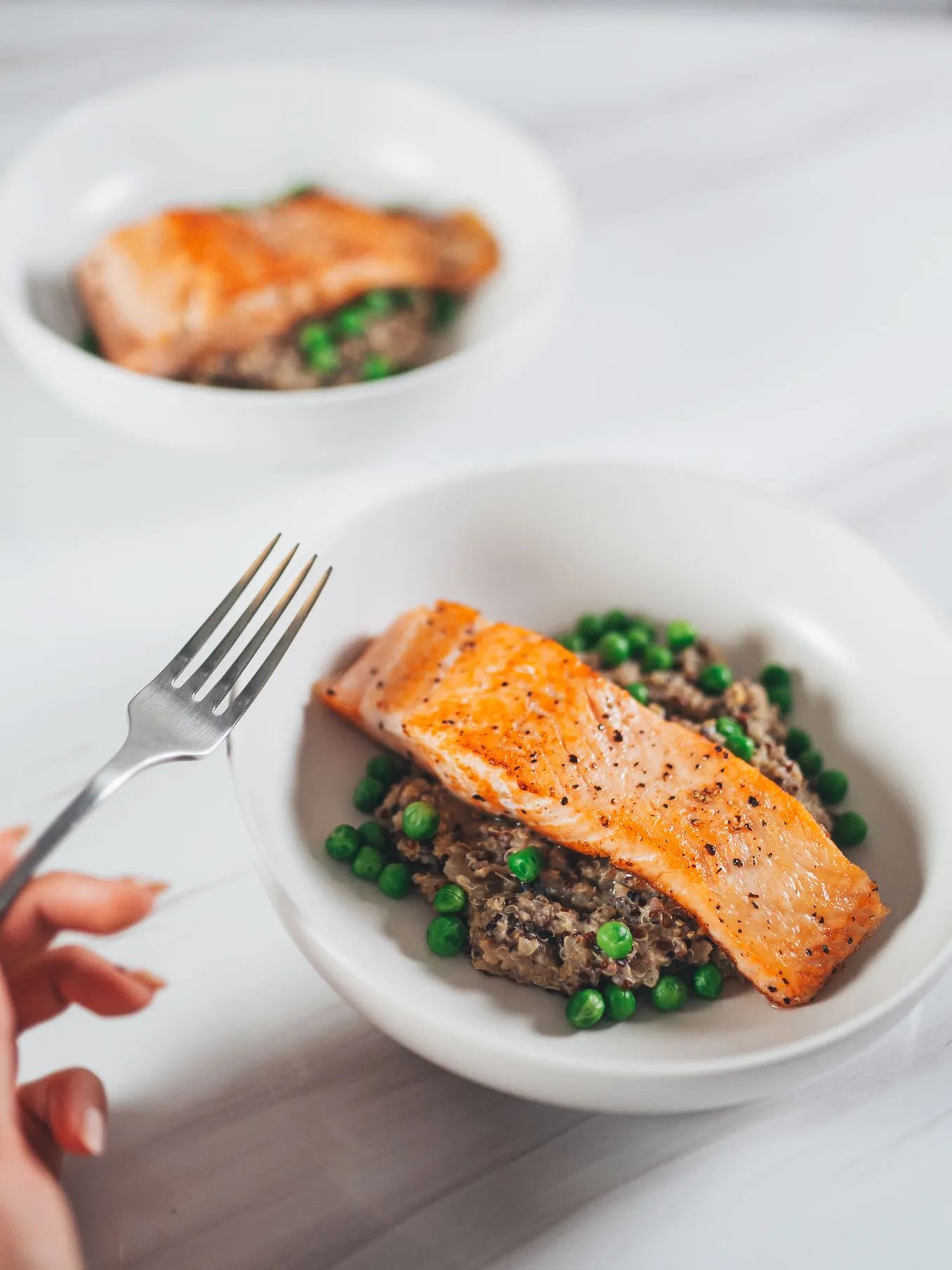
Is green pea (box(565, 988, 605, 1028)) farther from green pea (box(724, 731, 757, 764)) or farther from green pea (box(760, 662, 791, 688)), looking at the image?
green pea (box(760, 662, 791, 688))

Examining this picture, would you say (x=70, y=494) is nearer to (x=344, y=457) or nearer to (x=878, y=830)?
(x=344, y=457)

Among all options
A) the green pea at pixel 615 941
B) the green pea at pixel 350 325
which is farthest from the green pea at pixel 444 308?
the green pea at pixel 615 941

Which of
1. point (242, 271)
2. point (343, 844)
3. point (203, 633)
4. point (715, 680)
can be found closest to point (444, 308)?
point (242, 271)

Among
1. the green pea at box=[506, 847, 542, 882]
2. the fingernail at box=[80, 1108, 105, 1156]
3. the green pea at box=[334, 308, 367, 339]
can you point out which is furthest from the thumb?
the green pea at box=[334, 308, 367, 339]

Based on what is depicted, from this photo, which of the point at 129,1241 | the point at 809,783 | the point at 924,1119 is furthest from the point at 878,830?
the point at 129,1241

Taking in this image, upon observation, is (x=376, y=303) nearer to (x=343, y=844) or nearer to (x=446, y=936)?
(x=343, y=844)
